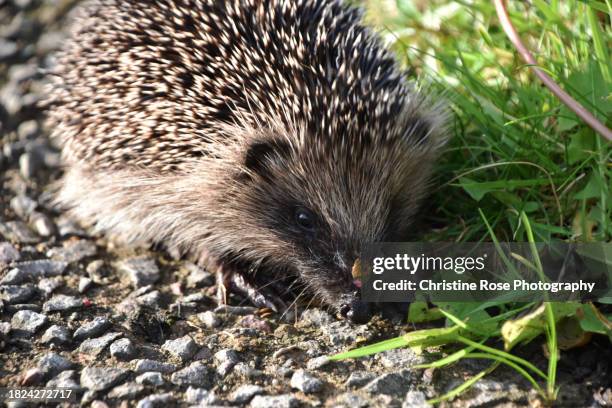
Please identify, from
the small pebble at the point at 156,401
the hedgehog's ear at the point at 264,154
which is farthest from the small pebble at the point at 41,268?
the small pebble at the point at 156,401

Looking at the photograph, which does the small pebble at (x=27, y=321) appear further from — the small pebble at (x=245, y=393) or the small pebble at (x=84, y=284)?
the small pebble at (x=245, y=393)

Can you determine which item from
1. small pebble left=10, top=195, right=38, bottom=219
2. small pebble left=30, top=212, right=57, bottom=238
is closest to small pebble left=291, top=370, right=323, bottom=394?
small pebble left=30, top=212, right=57, bottom=238

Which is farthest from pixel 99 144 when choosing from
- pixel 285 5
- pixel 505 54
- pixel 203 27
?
pixel 505 54

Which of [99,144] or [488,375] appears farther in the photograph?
[99,144]

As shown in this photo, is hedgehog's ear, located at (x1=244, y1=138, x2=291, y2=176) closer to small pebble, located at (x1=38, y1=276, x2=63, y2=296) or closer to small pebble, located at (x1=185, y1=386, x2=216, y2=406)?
small pebble, located at (x1=38, y1=276, x2=63, y2=296)

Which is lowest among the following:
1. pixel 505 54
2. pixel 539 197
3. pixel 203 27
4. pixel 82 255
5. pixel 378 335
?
pixel 82 255

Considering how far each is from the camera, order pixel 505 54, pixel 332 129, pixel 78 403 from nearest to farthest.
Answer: pixel 78 403 < pixel 332 129 < pixel 505 54

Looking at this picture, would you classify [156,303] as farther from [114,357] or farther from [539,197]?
[539,197]

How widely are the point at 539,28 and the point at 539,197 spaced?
1.05 metres

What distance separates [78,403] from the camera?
2.45 meters

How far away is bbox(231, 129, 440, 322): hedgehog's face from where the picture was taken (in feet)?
9.88

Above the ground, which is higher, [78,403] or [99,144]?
[99,144]

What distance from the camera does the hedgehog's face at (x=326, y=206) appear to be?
3012 mm

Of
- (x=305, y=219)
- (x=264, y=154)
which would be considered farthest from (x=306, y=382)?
(x=264, y=154)
